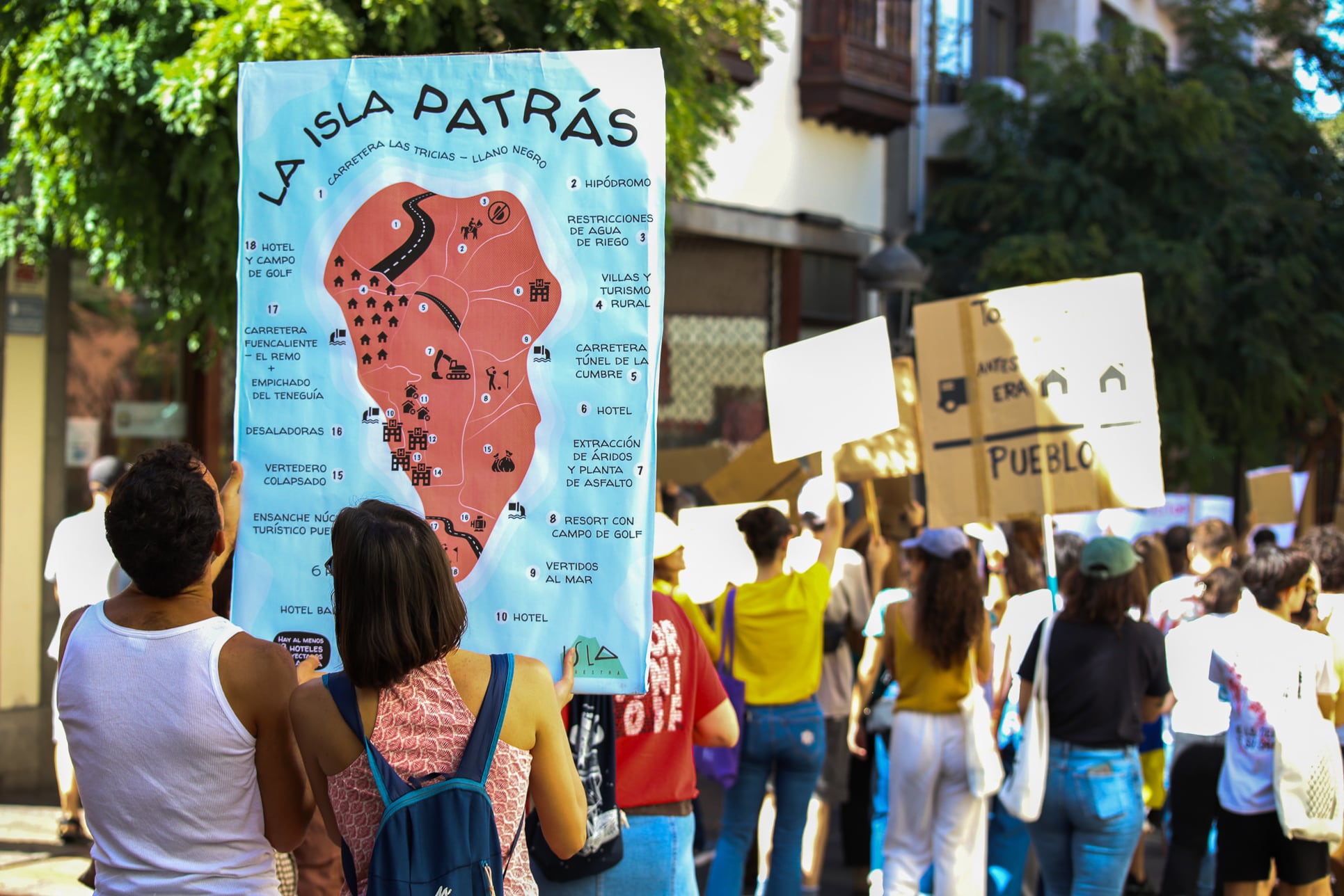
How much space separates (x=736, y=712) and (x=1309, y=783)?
7.12 ft

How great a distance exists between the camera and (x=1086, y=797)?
5004 mm

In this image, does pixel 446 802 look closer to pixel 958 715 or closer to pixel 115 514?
pixel 115 514

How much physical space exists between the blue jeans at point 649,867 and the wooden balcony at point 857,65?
34.3ft

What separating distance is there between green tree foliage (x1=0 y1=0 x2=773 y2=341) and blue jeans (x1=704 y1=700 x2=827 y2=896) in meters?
2.84

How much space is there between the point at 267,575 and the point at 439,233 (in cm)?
85

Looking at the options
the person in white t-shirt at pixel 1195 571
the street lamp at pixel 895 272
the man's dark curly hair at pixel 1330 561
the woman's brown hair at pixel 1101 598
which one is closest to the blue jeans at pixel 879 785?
the woman's brown hair at pixel 1101 598

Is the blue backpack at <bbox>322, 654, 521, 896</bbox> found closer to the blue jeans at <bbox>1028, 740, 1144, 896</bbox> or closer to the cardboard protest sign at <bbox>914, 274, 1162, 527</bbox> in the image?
the blue jeans at <bbox>1028, 740, 1144, 896</bbox>

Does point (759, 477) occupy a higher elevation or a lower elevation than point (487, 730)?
higher

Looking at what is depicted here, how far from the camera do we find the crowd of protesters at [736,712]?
2361 mm

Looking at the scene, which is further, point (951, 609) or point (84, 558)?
point (84, 558)

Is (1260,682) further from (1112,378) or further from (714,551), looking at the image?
(714,551)

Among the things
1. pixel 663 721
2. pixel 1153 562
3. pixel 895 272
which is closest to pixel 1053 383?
pixel 663 721

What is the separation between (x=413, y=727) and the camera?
232 cm

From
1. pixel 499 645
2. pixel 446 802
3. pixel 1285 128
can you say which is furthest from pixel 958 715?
pixel 1285 128
